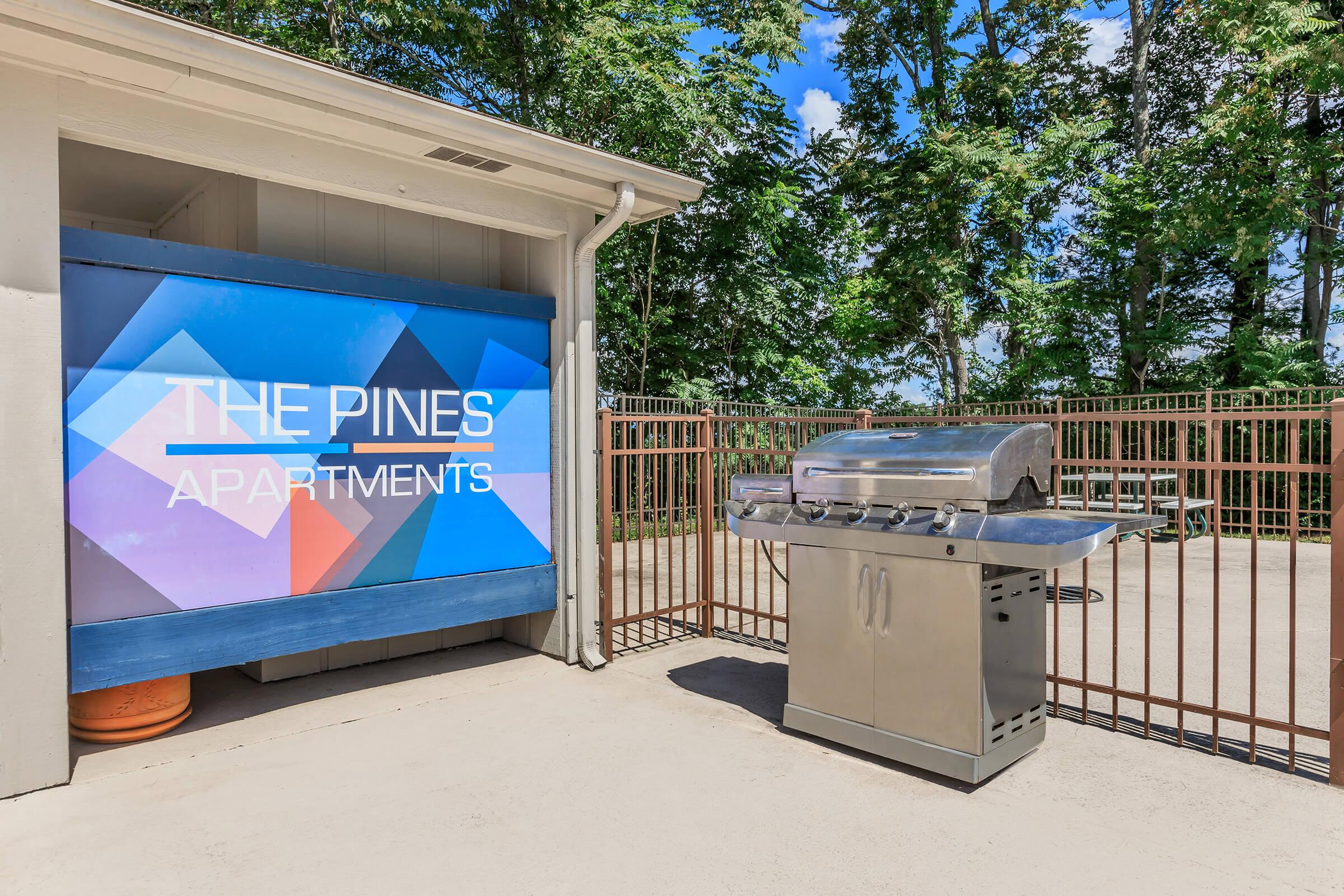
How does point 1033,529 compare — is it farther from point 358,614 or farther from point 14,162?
point 14,162

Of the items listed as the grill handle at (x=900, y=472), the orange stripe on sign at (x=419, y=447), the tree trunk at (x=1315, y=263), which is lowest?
the grill handle at (x=900, y=472)

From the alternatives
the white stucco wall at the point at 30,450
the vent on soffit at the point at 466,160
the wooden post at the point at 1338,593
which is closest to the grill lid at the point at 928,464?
the wooden post at the point at 1338,593

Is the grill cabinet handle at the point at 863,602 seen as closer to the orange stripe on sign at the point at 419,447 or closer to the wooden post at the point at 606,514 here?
the wooden post at the point at 606,514

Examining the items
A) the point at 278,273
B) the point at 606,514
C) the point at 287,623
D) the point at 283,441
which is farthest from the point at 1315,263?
the point at 287,623

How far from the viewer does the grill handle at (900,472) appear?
311 cm

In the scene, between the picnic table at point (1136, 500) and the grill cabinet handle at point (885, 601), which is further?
the picnic table at point (1136, 500)

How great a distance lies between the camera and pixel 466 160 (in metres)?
4.10

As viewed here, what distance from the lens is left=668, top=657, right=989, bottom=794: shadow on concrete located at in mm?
3279

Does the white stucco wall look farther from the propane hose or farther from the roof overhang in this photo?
the propane hose

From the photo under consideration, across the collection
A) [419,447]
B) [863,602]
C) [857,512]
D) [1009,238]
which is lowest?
[863,602]

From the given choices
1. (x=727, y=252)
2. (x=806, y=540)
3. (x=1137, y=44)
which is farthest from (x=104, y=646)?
(x=1137, y=44)

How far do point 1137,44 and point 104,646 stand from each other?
17.7 metres

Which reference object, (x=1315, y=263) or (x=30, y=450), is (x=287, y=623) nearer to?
(x=30, y=450)

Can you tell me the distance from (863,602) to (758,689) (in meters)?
1.31
